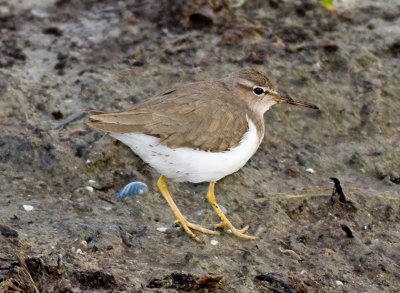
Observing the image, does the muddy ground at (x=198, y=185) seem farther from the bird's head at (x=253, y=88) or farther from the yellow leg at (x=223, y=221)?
the bird's head at (x=253, y=88)

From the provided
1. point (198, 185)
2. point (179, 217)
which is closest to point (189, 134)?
point (179, 217)

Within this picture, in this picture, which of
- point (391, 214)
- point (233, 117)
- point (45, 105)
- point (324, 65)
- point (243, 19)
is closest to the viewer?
point (233, 117)

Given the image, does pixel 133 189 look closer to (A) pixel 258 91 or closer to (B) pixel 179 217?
(B) pixel 179 217

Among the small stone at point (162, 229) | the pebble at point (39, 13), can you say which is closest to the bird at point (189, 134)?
the small stone at point (162, 229)

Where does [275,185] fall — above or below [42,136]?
below

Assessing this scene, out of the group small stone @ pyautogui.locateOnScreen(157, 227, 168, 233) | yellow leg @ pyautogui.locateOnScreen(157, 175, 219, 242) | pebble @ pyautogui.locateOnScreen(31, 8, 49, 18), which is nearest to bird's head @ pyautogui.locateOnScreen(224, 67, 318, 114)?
yellow leg @ pyautogui.locateOnScreen(157, 175, 219, 242)

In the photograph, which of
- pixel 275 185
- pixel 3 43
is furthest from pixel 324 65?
pixel 3 43

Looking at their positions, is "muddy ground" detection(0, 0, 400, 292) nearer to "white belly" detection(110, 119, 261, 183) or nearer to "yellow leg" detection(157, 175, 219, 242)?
"yellow leg" detection(157, 175, 219, 242)

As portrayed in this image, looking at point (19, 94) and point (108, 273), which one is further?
point (19, 94)

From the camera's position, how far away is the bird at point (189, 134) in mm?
5586

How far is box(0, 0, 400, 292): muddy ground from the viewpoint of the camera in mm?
5293

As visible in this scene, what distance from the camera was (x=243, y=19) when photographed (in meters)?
8.81

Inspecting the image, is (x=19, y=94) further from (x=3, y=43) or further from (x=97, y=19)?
(x=97, y=19)

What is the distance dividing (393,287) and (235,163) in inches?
65.8
